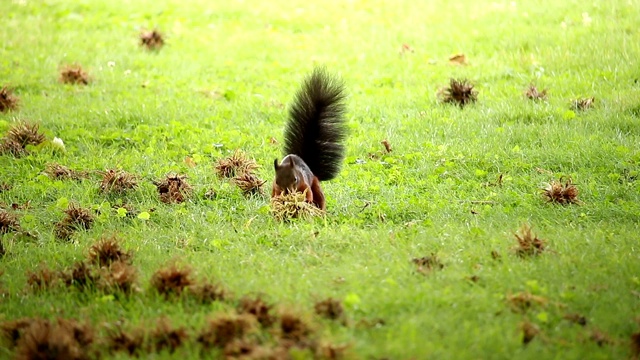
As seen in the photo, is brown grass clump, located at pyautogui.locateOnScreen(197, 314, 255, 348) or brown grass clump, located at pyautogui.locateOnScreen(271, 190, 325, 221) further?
brown grass clump, located at pyautogui.locateOnScreen(271, 190, 325, 221)

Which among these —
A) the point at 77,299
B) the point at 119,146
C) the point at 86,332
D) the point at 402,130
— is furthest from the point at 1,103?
the point at 86,332

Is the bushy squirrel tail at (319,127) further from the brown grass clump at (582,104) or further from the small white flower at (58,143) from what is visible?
the brown grass clump at (582,104)

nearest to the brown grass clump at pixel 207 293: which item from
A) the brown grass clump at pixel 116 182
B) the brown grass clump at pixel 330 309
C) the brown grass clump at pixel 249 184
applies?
the brown grass clump at pixel 330 309

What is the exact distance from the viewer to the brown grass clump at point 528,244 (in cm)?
568

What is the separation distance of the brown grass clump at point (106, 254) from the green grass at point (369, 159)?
190 millimetres

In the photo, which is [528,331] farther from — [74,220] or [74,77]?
[74,77]

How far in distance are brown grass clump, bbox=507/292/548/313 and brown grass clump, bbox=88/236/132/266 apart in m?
2.68

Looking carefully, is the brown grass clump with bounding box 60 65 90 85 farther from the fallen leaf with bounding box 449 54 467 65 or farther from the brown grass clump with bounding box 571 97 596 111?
the brown grass clump with bounding box 571 97 596 111

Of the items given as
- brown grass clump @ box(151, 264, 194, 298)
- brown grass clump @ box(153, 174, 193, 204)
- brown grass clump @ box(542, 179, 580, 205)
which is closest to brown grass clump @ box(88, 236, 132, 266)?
brown grass clump @ box(151, 264, 194, 298)

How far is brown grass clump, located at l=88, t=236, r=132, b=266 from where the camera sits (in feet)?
18.8

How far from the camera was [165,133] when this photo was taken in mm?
9281

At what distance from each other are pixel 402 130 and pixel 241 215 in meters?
3.03

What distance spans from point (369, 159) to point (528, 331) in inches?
169

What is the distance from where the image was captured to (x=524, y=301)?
4836mm
